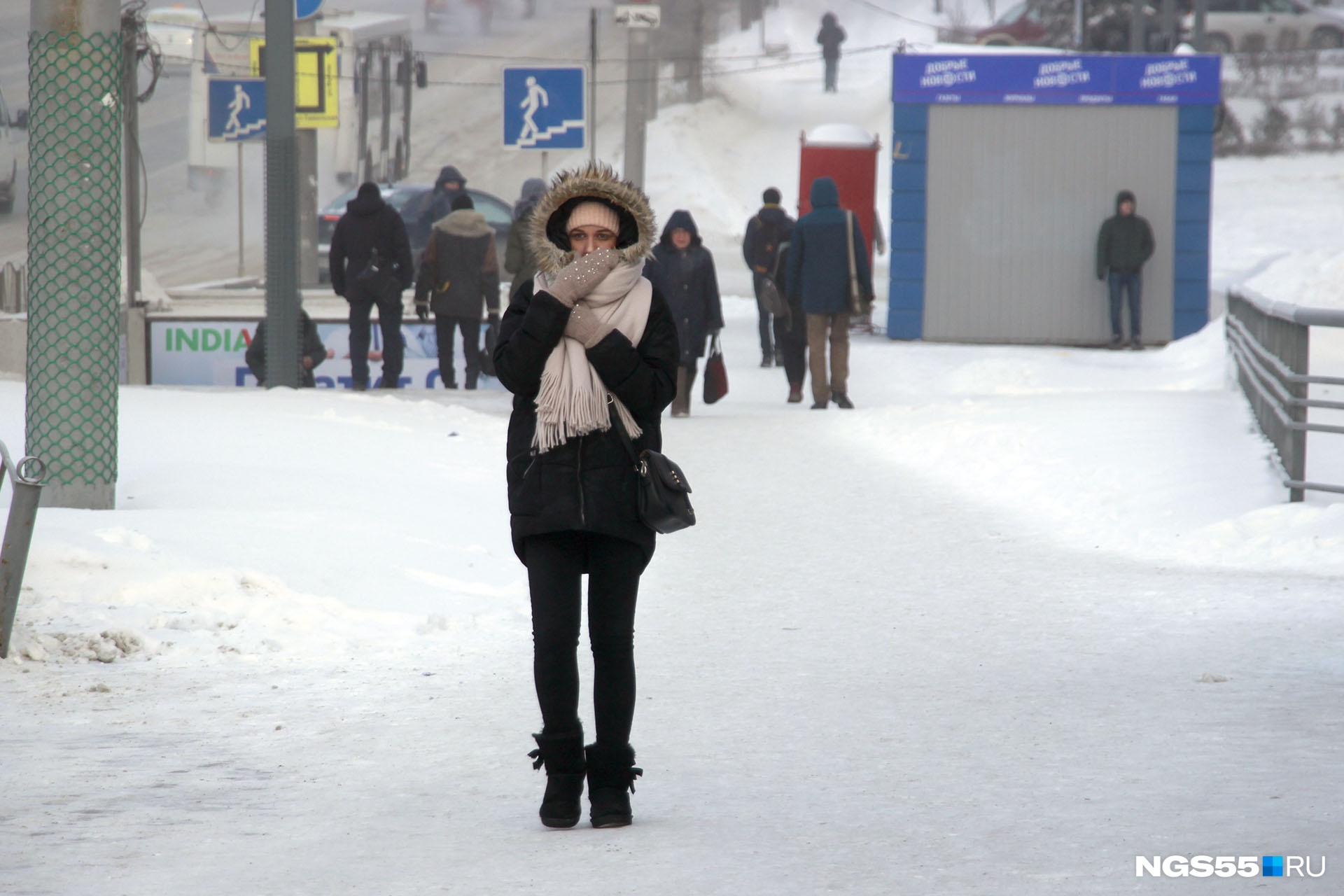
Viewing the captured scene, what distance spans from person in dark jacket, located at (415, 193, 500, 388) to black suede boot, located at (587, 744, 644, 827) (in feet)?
34.8

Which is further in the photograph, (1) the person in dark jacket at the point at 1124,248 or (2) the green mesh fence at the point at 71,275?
(1) the person in dark jacket at the point at 1124,248

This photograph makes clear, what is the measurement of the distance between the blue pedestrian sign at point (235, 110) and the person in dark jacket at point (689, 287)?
22.6 ft

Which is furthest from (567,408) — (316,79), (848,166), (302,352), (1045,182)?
(848,166)

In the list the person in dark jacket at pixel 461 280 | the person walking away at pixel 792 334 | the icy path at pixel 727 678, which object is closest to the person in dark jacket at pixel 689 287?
the person walking away at pixel 792 334

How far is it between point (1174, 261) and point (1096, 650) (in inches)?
571

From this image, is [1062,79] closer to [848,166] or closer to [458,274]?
[848,166]

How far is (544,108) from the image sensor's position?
17.5 m

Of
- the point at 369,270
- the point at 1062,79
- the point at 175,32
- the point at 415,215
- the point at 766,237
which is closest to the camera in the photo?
the point at 369,270

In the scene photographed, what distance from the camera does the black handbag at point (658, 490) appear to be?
419cm

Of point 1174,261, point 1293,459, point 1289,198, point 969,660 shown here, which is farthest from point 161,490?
point 1289,198

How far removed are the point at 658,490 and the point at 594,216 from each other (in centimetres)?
67

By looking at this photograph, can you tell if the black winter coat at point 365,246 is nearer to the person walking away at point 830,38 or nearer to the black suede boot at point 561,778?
the black suede boot at point 561,778

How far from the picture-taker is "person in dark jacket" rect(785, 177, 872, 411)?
541 inches

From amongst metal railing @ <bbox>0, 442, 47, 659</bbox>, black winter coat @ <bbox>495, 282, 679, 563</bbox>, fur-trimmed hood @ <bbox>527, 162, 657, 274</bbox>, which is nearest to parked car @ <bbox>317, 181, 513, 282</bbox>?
metal railing @ <bbox>0, 442, 47, 659</bbox>
